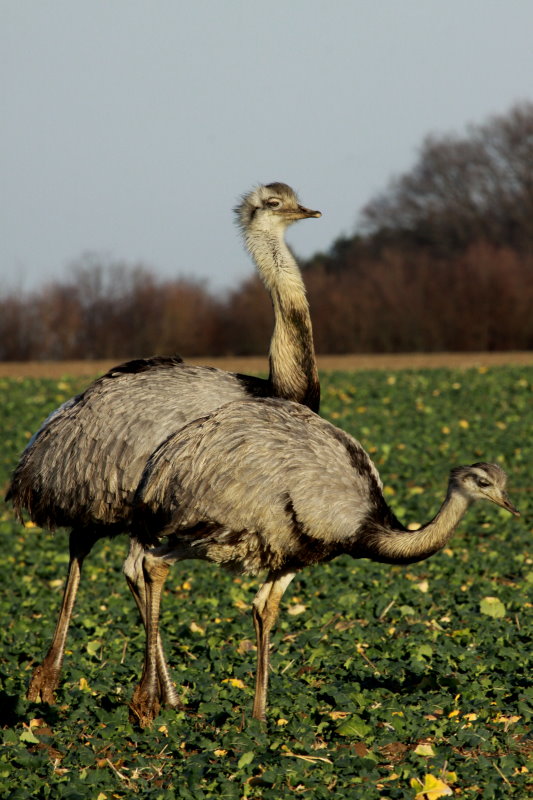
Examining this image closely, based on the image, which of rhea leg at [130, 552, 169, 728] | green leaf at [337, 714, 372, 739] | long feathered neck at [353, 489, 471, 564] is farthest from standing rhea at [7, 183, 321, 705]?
long feathered neck at [353, 489, 471, 564]

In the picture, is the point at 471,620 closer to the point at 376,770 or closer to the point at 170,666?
the point at 170,666

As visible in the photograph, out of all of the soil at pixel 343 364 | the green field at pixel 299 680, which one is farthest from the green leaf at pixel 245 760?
the soil at pixel 343 364

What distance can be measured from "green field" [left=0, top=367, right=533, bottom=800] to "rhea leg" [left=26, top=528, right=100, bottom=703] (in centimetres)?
11

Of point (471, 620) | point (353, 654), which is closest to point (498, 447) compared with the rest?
point (471, 620)

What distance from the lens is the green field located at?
5078mm

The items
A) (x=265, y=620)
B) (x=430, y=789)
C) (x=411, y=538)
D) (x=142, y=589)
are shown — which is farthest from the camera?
(x=142, y=589)

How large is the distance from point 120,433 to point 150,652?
1262mm

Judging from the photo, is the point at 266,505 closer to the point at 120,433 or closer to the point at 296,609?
the point at 120,433

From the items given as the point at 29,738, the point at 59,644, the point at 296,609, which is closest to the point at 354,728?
the point at 29,738

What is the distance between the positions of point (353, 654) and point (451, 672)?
752 millimetres

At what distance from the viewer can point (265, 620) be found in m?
5.98

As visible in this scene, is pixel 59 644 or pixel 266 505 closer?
pixel 266 505

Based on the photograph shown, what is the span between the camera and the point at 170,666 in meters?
7.27

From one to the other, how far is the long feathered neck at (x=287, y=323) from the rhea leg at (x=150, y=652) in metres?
A: 1.44
